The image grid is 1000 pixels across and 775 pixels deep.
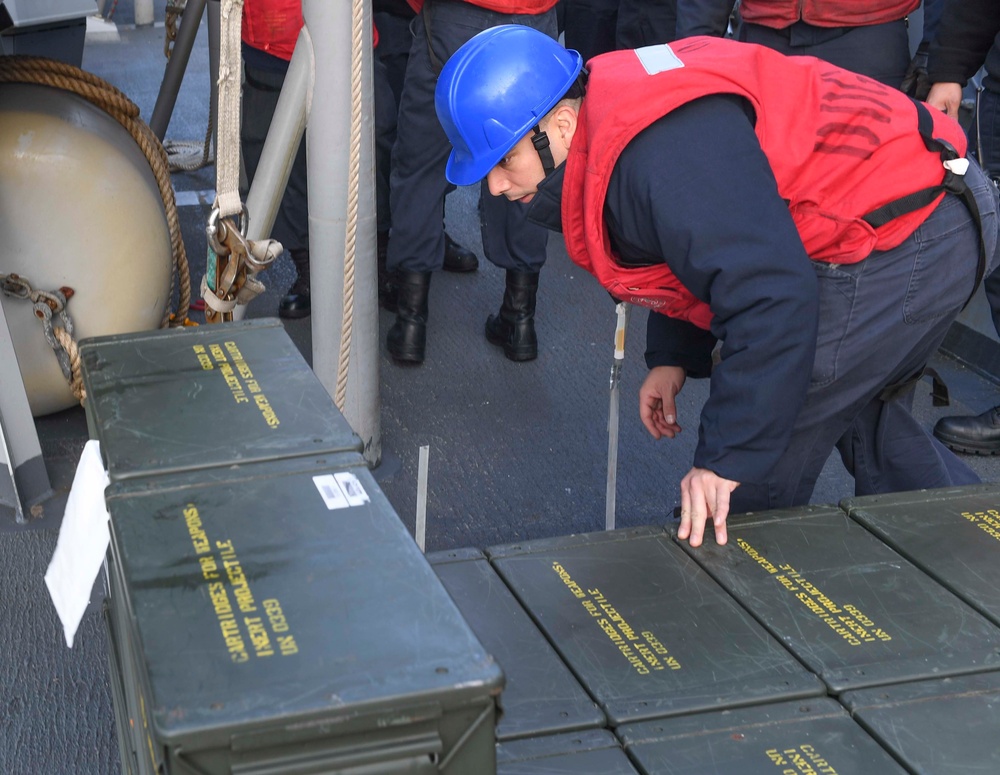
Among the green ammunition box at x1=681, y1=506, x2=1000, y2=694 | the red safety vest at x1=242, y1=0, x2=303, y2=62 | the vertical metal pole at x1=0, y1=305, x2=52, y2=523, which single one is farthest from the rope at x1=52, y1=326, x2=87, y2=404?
the green ammunition box at x1=681, y1=506, x2=1000, y2=694

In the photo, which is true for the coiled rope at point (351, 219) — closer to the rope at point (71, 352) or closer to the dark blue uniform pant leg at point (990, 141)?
the rope at point (71, 352)

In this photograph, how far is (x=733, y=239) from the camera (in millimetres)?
1585

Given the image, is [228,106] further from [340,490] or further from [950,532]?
[950,532]

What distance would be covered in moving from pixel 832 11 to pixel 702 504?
187 cm

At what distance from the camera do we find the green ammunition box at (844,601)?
145 cm

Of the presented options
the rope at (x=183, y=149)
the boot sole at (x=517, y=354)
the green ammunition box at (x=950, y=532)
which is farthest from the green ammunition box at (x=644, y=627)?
the rope at (x=183, y=149)

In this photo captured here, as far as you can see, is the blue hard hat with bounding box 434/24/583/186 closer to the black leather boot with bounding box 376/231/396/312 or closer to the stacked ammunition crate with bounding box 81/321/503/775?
the stacked ammunition crate with bounding box 81/321/503/775

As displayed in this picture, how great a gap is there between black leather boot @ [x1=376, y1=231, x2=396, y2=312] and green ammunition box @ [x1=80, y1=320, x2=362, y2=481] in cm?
223

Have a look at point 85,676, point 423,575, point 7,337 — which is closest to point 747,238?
point 423,575

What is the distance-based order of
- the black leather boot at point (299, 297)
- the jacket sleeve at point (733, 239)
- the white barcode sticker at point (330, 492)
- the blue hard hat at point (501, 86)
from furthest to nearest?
the black leather boot at point (299, 297)
the blue hard hat at point (501, 86)
the jacket sleeve at point (733, 239)
the white barcode sticker at point (330, 492)

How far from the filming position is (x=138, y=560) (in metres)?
1.02

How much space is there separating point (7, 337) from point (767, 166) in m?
1.78

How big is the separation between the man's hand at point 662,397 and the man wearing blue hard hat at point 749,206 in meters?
0.24

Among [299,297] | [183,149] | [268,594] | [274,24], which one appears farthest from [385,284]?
[268,594]
